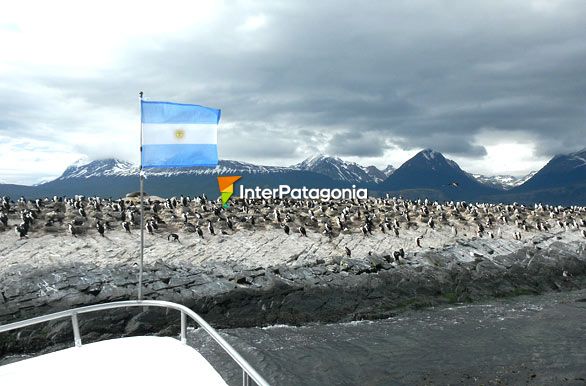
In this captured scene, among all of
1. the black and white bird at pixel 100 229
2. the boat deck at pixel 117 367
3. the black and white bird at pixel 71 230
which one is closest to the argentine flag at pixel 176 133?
the boat deck at pixel 117 367

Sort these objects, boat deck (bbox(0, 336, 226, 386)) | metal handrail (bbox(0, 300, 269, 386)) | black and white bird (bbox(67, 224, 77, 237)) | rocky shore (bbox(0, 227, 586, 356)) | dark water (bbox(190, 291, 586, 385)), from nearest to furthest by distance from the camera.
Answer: metal handrail (bbox(0, 300, 269, 386)) < boat deck (bbox(0, 336, 226, 386)) < dark water (bbox(190, 291, 586, 385)) < rocky shore (bbox(0, 227, 586, 356)) < black and white bird (bbox(67, 224, 77, 237))

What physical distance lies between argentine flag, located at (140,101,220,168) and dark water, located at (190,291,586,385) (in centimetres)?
938

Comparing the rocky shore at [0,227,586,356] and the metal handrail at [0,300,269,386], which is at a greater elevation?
the metal handrail at [0,300,269,386]

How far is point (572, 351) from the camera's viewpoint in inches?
806

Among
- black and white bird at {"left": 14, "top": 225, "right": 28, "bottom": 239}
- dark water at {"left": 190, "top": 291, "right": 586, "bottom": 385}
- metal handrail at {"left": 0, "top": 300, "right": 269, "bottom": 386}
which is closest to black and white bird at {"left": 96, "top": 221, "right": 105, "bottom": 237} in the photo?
black and white bird at {"left": 14, "top": 225, "right": 28, "bottom": 239}

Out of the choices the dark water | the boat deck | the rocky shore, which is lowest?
the dark water

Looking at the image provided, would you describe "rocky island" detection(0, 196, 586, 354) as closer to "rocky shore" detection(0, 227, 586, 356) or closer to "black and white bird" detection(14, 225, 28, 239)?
"rocky shore" detection(0, 227, 586, 356)

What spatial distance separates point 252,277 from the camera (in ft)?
95.6

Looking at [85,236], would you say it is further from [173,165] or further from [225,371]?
[173,165]

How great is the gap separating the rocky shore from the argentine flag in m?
13.5

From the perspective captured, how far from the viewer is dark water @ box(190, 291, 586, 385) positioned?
58.4 feet

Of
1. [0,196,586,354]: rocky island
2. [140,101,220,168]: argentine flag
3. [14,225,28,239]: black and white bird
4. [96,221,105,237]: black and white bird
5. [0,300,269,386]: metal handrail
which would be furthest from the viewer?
[96,221,105,237]: black and white bird

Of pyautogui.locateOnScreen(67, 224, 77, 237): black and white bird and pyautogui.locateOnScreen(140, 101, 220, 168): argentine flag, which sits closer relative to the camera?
pyautogui.locateOnScreen(140, 101, 220, 168): argentine flag

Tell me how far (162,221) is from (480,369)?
30005 millimetres
